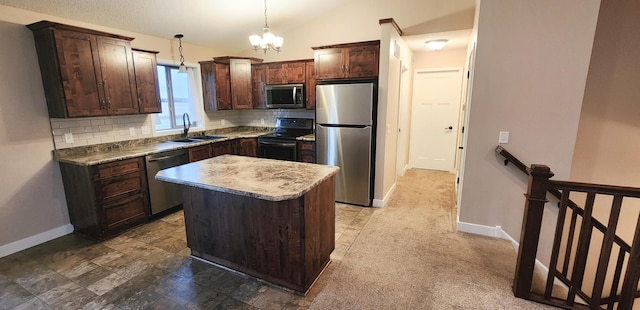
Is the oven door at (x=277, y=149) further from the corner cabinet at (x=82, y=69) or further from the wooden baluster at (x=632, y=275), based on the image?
the wooden baluster at (x=632, y=275)

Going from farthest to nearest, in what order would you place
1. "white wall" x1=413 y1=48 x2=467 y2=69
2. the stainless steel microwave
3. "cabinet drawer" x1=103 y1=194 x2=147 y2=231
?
"white wall" x1=413 y1=48 x2=467 y2=69
the stainless steel microwave
"cabinet drawer" x1=103 y1=194 x2=147 y2=231

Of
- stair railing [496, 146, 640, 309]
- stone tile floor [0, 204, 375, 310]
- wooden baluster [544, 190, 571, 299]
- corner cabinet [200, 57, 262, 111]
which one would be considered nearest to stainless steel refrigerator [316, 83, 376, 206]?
stone tile floor [0, 204, 375, 310]

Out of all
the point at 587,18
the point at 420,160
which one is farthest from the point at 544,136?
the point at 420,160

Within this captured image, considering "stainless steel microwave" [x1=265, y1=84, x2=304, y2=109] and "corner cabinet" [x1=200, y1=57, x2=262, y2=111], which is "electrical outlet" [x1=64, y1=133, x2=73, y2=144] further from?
"stainless steel microwave" [x1=265, y1=84, x2=304, y2=109]

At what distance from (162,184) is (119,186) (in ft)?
1.68

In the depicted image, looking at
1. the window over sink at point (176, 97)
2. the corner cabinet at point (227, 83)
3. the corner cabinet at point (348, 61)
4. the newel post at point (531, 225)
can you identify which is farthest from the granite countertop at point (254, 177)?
the corner cabinet at point (227, 83)

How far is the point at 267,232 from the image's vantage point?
2.19 m

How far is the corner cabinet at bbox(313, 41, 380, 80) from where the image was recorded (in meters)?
3.71

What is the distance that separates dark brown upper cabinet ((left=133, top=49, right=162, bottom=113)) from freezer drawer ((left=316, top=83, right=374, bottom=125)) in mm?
2254

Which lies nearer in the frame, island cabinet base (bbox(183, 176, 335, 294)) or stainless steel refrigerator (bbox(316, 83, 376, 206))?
island cabinet base (bbox(183, 176, 335, 294))

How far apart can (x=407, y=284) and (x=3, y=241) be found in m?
3.96

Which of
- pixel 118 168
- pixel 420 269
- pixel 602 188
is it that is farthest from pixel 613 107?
pixel 118 168

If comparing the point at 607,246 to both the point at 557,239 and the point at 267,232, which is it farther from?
the point at 267,232

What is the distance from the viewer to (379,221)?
A: 3549 mm
